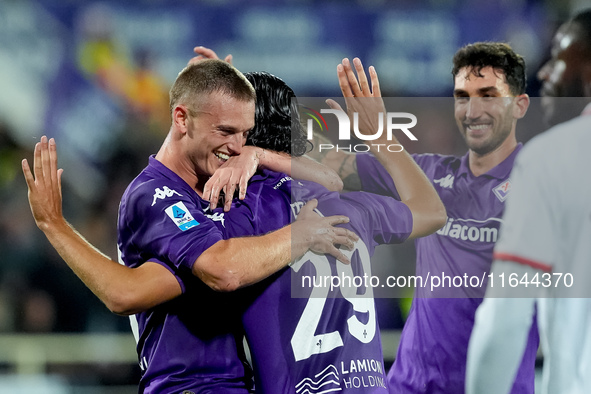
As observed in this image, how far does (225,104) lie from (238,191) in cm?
39

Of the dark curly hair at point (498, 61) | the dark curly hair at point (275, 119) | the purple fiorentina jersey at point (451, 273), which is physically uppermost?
the dark curly hair at point (498, 61)

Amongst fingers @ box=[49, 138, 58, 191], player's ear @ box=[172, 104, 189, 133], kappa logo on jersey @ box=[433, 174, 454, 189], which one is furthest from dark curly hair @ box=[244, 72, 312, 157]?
kappa logo on jersey @ box=[433, 174, 454, 189]

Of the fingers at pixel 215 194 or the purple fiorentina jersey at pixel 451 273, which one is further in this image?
the purple fiorentina jersey at pixel 451 273

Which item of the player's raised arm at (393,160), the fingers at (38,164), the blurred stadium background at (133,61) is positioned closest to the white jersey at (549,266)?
the player's raised arm at (393,160)

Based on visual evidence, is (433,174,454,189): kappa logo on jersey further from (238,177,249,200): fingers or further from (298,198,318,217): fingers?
(238,177,249,200): fingers

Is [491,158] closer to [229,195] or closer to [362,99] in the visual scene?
[362,99]

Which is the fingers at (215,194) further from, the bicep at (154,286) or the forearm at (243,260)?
the bicep at (154,286)

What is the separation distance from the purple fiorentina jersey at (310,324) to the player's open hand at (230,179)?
2.8 inches

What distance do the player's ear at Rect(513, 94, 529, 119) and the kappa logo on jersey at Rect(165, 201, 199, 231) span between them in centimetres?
183

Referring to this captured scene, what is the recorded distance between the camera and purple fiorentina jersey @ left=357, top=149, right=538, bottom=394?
332 centimetres

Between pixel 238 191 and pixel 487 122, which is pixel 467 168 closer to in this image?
pixel 487 122

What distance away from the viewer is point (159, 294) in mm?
2428

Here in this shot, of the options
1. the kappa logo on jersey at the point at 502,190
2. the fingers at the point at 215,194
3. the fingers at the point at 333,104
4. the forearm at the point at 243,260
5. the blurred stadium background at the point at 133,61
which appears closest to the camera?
the forearm at the point at 243,260

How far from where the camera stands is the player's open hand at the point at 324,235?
8.09 feet
